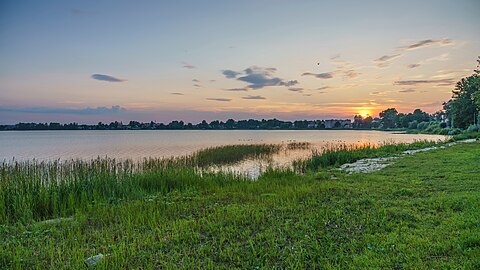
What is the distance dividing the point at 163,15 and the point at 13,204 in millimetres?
13002

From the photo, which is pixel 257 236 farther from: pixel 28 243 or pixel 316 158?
pixel 316 158

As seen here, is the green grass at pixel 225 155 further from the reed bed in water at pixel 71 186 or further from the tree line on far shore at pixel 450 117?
the tree line on far shore at pixel 450 117

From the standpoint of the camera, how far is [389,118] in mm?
134125

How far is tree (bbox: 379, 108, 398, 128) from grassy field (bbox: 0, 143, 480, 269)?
136469mm

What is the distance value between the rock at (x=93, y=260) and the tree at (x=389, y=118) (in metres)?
142

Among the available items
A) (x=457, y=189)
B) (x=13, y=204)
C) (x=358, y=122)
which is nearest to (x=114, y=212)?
(x=13, y=204)

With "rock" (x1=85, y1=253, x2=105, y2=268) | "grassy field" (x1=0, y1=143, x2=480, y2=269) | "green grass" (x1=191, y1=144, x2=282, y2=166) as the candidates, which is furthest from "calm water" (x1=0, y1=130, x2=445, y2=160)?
"rock" (x1=85, y1=253, x2=105, y2=268)

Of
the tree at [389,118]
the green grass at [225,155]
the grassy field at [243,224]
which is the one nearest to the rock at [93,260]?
the grassy field at [243,224]

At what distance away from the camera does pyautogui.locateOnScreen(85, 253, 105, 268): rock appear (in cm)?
392

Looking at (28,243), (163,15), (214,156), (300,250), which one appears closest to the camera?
(300,250)

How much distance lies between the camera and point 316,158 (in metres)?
17.9

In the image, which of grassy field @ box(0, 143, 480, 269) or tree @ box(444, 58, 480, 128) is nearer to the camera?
grassy field @ box(0, 143, 480, 269)

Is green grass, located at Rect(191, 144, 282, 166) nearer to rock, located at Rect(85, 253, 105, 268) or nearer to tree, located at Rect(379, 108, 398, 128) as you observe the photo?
rock, located at Rect(85, 253, 105, 268)

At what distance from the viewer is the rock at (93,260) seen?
3.92m
